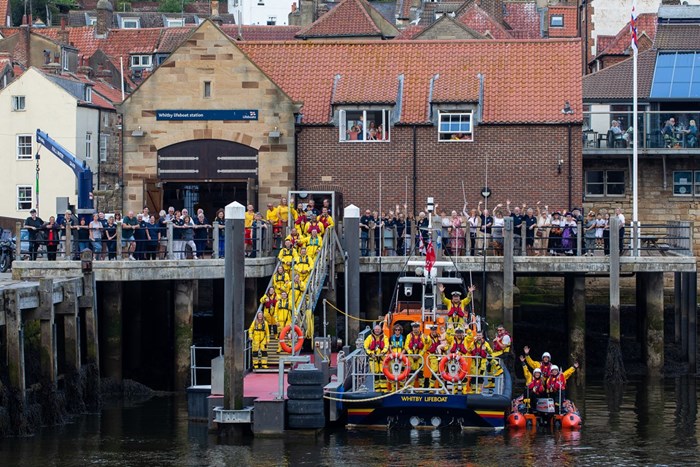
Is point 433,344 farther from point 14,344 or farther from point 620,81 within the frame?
point 620,81

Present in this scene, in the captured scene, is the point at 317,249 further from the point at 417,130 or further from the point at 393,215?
the point at 417,130

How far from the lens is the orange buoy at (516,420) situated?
30.5 meters

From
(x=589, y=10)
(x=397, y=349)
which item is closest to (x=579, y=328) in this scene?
(x=397, y=349)

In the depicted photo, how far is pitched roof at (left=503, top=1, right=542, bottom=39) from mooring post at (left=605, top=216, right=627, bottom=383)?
49928 millimetres

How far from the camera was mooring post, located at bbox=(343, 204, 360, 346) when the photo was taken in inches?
1391

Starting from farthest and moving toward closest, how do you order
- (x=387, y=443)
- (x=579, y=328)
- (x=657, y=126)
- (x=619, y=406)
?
1. (x=657, y=126)
2. (x=579, y=328)
3. (x=619, y=406)
4. (x=387, y=443)

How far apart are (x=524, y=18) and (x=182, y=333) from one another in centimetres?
5591

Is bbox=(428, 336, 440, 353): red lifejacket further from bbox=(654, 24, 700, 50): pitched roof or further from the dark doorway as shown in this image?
bbox=(654, 24, 700, 50): pitched roof

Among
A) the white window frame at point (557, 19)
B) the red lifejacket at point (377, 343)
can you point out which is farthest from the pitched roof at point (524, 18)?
the red lifejacket at point (377, 343)

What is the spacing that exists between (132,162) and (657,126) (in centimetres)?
1666

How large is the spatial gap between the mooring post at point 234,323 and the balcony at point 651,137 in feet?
68.0

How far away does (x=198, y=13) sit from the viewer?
113562 millimetres

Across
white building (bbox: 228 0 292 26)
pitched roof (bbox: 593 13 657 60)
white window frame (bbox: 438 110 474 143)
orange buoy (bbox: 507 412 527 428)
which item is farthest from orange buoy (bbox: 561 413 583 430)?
white building (bbox: 228 0 292 26)

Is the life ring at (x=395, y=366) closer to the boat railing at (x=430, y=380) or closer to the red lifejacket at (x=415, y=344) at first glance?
the boat railing at (x=430, y=380)
